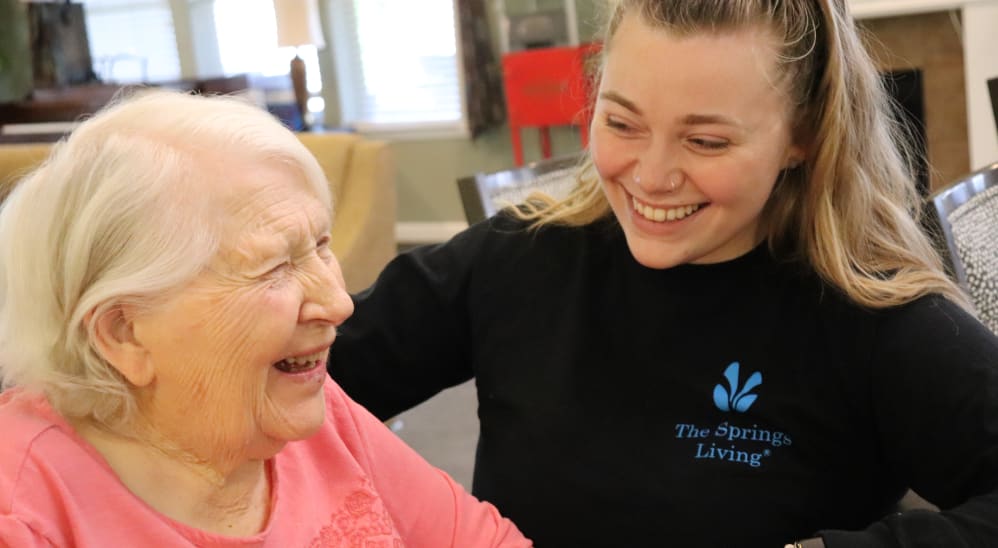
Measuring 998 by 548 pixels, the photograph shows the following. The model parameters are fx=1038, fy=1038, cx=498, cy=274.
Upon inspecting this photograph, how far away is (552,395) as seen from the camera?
1.41 metres

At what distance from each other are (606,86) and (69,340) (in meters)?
0.71

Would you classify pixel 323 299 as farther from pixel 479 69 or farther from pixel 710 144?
pixel 479 69

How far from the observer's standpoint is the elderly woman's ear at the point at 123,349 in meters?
0.93

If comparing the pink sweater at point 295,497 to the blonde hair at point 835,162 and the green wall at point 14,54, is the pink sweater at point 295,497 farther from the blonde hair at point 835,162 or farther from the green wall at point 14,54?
the green wall at point 14,54

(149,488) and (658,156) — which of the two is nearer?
(149,488)

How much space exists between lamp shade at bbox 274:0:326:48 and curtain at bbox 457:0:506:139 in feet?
2.76

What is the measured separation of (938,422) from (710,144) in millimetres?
417

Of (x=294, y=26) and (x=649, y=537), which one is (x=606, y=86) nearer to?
(x=649, y=537)

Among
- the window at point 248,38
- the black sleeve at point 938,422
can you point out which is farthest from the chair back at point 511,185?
the window at point 248,38

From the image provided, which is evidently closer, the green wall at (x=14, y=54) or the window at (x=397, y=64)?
the window at (x=397, y=64)

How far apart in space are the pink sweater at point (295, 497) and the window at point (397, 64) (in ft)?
16.8

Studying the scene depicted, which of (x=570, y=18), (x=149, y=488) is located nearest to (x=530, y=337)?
(x=149, y=488)

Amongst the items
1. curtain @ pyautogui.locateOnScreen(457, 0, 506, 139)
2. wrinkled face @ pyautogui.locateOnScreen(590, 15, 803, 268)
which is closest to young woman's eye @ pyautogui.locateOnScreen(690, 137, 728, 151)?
wrinkled face @ pyautogui.locateOnScreen(590, 15, 803, 268)

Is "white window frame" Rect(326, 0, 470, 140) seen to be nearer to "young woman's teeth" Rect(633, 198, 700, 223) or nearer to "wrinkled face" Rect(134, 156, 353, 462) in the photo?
"young woman's teeth" Rect(633, 198, 700, 223)
